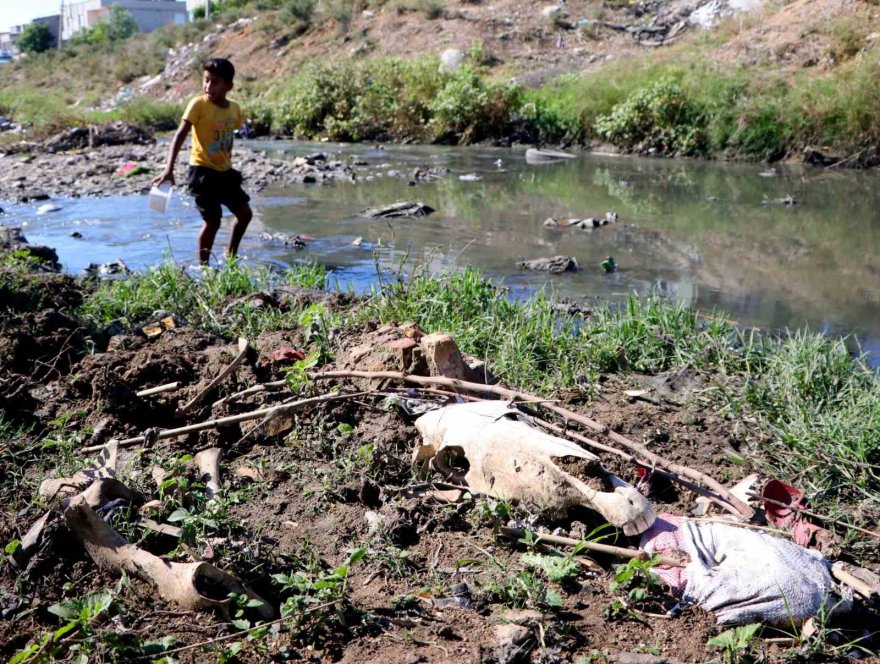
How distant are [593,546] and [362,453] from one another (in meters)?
0.97

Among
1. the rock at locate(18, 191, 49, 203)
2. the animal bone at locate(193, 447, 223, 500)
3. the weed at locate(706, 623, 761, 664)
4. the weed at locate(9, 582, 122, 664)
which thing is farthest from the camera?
the rock at locate(18, 191, 49, 203)

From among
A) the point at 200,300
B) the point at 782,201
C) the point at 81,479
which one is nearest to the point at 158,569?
the point at 81,479

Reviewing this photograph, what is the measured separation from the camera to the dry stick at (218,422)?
319 centimetres

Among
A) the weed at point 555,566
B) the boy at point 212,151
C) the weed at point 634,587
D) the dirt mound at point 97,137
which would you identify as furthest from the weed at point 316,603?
the dirt mound at point 97,137

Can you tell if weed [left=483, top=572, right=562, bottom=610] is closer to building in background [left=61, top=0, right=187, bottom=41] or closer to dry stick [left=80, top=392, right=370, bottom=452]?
dry stick [left=80, top=392, right=370, bottom=452]

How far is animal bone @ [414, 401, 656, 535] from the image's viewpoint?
264 cm

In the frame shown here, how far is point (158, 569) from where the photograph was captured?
2371mm

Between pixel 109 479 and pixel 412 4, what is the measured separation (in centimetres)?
3053

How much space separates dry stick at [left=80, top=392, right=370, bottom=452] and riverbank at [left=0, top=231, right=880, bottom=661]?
32mm

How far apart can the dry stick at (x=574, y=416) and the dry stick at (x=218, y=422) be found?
135 millimetres

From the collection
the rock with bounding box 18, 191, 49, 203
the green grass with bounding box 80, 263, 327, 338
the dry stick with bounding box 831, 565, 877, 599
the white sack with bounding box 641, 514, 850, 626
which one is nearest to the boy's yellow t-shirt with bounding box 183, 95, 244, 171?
the green grass with bounding box 80, 263, 327, 338

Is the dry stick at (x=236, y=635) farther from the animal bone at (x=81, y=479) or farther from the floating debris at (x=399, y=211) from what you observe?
the floating debris at (x=399, y=211)

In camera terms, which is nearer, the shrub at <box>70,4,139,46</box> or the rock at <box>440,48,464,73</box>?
the rock at <box>440,48,464,73</box>

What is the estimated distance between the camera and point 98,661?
80.8 inches
